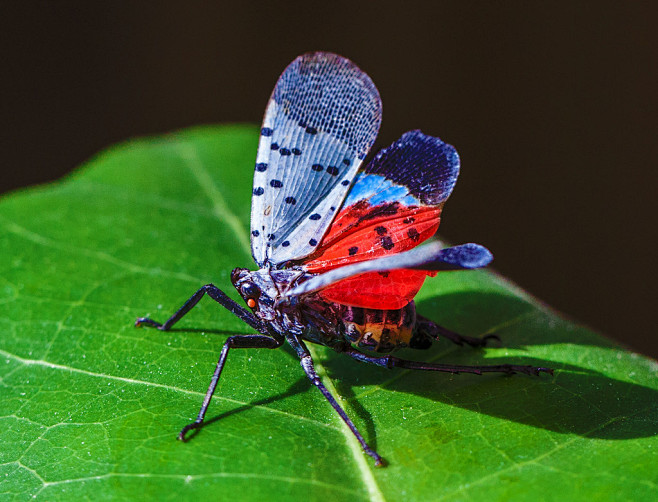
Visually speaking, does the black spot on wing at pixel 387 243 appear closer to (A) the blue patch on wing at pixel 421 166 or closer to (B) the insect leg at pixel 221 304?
(A) the blue patch on wing at pixel 421 166

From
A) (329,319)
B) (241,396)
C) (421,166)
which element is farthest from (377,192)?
(241,396)

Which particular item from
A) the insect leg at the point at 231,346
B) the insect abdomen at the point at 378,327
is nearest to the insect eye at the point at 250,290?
the insect leg at the point at 231,346

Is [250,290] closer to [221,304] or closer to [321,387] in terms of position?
[221,304]

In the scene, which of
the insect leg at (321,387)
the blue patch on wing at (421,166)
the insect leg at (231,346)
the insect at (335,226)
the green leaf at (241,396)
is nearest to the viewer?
the green leaf at (241,396)

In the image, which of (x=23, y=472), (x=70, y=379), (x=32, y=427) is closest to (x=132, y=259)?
(x=70, y=379)

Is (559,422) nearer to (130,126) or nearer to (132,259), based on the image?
(132,259)
